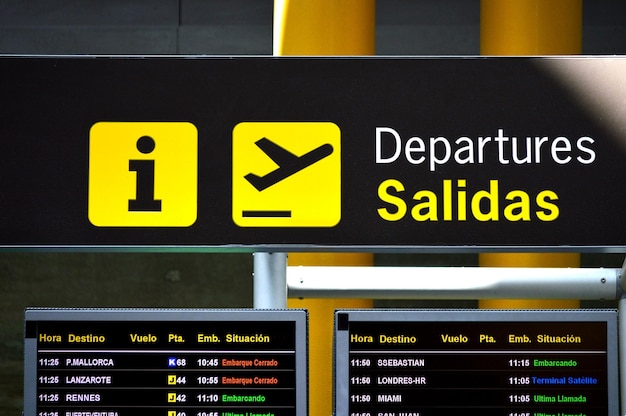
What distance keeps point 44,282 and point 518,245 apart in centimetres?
698

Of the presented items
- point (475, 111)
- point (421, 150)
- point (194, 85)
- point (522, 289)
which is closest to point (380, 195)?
point (421, 150)

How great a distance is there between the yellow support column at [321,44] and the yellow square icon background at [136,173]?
2.08 meters

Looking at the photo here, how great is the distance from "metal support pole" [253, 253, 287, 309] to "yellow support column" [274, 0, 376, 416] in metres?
1.68

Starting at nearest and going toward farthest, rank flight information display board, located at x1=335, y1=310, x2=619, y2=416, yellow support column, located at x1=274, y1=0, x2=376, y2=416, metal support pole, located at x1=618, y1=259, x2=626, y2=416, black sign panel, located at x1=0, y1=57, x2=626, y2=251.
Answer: black sign panel, located at x1=0, y1=57, x2=626, y2=251
flight information display board, located at x1=335, y1=310, x2=619, y2=416
metal support pole, located at x1=618, y1=259, x2=626, y2=416
yellow support column, located at x1=274, y1=0, x2=376, y2=416

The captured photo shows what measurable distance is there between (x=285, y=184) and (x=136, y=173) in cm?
44

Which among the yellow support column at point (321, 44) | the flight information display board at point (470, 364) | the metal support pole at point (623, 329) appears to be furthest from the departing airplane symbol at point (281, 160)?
the yellow support column at point (321, 44)

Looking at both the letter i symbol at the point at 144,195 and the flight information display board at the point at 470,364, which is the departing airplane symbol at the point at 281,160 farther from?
the flight information display board at the point at 470,364

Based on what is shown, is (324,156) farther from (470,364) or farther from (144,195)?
(470,364)

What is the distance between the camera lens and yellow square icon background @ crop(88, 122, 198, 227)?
A: 310cm

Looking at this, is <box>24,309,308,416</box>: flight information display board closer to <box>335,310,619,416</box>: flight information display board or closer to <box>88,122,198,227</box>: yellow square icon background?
<box>335,310,619,416</box>: flight information display board

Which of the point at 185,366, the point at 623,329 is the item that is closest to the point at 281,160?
the point at 185,366

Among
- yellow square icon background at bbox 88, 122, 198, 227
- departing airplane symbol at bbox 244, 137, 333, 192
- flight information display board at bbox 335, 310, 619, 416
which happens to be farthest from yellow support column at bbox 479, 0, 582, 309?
yellow square icon background at bbox 88, 122, 198, 227

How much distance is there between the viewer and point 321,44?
18.0 feet

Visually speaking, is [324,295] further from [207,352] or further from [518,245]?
[518,245]
